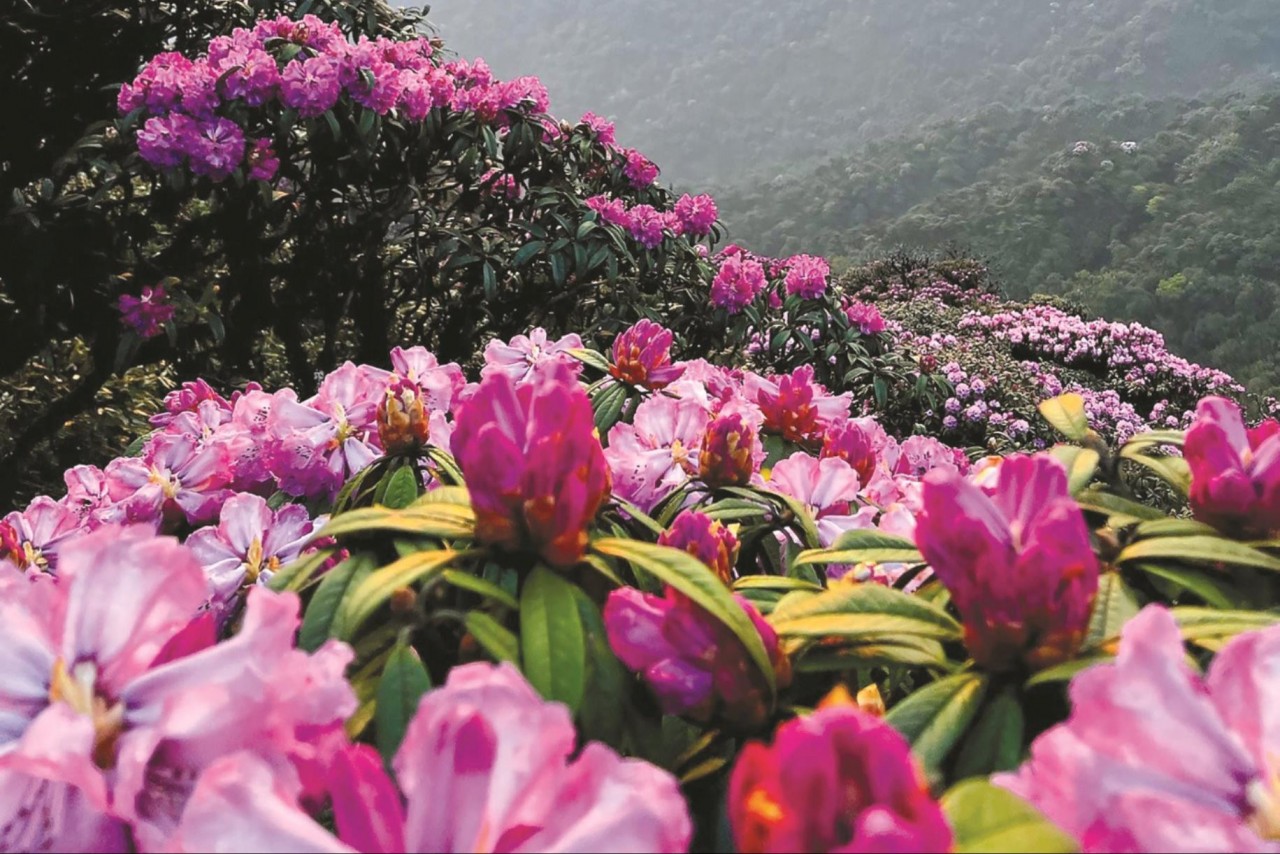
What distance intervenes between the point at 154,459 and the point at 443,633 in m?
0.63

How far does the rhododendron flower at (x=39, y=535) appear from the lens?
0.88m

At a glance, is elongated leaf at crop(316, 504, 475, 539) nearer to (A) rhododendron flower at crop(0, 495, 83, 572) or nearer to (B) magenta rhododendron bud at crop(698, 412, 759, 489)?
(B) magenta rhododendron bud at crop(698, 412, 759, 489)

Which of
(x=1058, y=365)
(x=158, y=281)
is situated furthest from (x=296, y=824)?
(x=1058, y=365)

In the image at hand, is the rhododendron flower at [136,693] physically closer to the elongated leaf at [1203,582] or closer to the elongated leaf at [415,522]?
the elongated leaf at [415,522]

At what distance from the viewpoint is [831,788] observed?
29 cm

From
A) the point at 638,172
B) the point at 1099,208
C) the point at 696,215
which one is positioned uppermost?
the point at 1099,208

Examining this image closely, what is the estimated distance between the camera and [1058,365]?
7816mm

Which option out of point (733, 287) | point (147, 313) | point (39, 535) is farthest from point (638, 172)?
point (39, 535)

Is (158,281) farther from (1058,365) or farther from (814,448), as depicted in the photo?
(1058,365)

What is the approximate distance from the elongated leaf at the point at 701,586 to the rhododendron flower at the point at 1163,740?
0.51 ft

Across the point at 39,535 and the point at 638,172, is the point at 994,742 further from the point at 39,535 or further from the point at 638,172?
the point at 638,172

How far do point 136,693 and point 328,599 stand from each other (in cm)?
16

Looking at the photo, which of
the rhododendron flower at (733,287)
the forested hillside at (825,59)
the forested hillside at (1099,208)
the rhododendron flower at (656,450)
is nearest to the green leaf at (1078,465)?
the rhododendron flower at (656,450)

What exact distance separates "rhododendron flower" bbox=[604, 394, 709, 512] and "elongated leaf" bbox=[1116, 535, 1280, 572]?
1.35 feet
